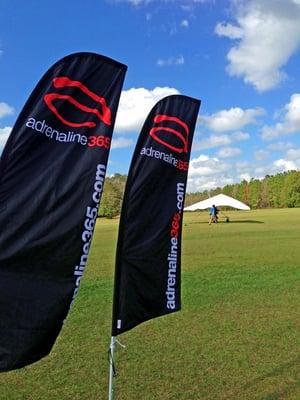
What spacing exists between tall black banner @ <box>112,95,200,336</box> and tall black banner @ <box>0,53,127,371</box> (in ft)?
2.26

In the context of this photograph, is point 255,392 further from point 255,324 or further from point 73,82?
point 73,82

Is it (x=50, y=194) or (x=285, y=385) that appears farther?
(x=285, y=385)

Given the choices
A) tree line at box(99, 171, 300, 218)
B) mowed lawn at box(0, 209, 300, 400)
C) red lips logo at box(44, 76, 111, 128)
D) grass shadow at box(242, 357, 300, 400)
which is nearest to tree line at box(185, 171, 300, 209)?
tree line at box(99, 171, 300, 218)

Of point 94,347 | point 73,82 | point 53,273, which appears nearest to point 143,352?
point 94,347

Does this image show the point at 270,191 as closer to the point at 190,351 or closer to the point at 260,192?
the point at 260,192

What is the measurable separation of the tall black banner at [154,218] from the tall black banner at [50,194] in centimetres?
69

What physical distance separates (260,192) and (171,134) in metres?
115

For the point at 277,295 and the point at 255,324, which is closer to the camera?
the point at 255,324

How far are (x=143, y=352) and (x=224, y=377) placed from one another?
4.29 feet

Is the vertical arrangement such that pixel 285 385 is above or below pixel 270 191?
below

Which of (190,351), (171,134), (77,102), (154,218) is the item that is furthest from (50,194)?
(190,351)

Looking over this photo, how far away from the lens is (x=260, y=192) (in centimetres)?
→ 11675

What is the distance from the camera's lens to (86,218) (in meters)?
3.81

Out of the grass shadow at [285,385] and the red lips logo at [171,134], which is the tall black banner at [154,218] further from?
the grass shadow at [285,385]
